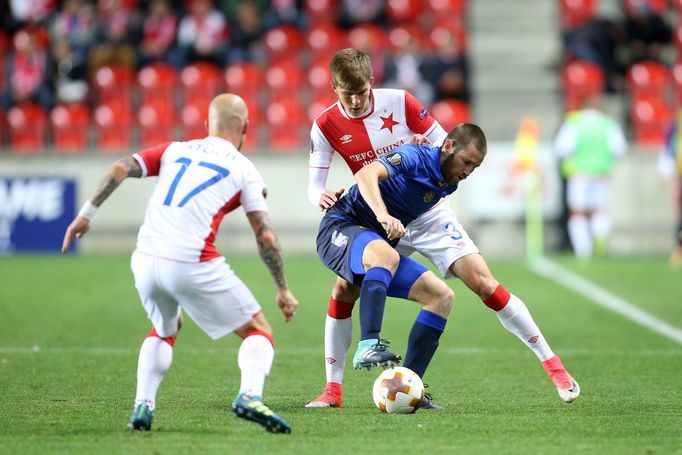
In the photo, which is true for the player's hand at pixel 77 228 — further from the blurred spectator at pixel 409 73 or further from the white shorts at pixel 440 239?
the blurred spectator at pixel 409 73

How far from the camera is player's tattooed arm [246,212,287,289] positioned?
606 cm

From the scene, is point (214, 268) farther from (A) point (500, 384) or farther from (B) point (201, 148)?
(A) point (500, 384)

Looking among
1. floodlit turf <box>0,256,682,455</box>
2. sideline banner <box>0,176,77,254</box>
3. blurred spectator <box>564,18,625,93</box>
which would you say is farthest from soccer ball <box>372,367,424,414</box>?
blurred spectator <box>564,18,625,93</box>

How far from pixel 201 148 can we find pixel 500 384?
2.99 meters

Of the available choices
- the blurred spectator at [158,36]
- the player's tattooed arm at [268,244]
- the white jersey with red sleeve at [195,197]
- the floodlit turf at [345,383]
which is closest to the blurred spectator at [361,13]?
the blurred spectator at [158,36]

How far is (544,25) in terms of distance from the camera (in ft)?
73.9

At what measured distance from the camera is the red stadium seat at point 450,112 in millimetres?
19359

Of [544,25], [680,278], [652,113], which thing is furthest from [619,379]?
[544,25]

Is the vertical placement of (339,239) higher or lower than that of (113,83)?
lower

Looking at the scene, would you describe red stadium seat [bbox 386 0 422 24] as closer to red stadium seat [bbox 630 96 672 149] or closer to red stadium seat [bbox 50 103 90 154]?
red stadium seat [bbox 630 96 672 149]

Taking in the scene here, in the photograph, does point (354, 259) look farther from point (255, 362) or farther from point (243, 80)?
point (243, 80)

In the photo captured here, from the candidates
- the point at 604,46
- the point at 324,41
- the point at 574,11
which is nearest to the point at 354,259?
the point at 324,41

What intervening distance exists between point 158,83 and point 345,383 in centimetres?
1292

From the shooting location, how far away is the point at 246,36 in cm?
2105
